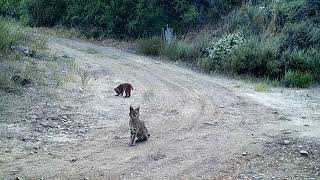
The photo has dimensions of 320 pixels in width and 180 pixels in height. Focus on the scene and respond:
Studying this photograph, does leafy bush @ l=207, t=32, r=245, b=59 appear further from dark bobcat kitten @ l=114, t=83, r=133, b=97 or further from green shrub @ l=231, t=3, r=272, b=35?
dark bobcat kitten @ l=114, t=83, r=133, b=97

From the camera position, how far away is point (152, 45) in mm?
19500

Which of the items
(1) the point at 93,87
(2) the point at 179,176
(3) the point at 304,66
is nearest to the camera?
(2) the point at 179,176

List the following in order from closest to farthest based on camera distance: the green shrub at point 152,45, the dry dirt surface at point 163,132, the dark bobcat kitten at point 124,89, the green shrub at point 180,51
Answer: the dry dirt surface at point 163,132
the dark bobcat kitten at point 124,89
the green shrub at point 180,51
the green shrub at point 152,45

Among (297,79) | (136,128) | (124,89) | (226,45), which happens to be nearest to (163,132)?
(136,128)

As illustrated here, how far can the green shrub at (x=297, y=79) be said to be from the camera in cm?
1423

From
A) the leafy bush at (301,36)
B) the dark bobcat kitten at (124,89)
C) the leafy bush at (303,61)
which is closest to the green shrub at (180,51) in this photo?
the leafy bush at (301,36)

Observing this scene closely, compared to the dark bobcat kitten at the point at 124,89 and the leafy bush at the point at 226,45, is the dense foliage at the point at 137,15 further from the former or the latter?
the dark bobcat kitten at the point at 124,89

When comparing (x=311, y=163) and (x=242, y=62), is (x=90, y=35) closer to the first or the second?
(x=242, y=62)

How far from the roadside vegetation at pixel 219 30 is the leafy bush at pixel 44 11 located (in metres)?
0.06

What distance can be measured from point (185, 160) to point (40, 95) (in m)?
4.92

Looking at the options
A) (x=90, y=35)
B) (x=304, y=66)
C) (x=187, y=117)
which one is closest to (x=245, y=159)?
(x=187, y=117)

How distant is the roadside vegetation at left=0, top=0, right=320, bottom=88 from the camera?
15.6m

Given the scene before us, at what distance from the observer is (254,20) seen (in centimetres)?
1819

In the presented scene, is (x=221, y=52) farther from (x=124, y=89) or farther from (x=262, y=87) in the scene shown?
(x=124, y=89)
